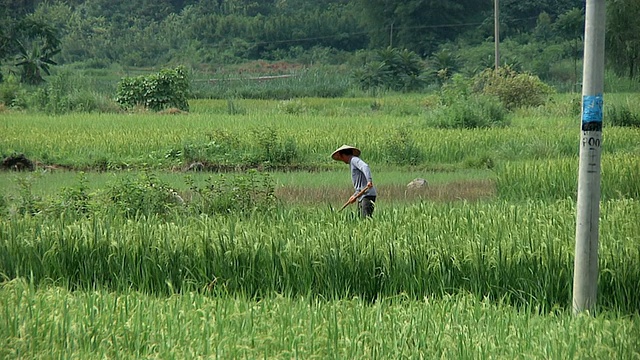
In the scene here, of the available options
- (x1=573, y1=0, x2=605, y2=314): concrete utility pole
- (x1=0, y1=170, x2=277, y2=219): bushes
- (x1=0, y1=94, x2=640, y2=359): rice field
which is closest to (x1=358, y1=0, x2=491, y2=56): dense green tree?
(x1=0, y1=94, x2=640, y2=359): rice field

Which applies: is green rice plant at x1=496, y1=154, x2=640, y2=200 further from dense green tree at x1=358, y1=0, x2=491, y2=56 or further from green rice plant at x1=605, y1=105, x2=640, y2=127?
dense green tree at x1=358, y1=0, x2=491, y2=56

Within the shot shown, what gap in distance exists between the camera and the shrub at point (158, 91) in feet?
96.1

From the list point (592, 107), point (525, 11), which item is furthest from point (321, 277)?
point (525, 11)

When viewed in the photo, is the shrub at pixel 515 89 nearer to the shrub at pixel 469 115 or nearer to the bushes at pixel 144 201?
the shrub at pixel 469 115

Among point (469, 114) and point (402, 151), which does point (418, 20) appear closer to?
point (469, 114)

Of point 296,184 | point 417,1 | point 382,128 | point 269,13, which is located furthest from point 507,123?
point 269,13

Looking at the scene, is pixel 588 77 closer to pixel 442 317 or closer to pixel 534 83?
pixel 442 317

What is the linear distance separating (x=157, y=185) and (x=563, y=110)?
778 inches

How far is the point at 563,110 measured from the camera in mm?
27984

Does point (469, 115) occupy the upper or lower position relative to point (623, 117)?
upper

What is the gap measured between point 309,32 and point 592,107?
4835 cm

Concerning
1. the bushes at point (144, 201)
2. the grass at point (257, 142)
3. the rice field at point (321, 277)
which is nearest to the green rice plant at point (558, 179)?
the rice field at point (321, 277)

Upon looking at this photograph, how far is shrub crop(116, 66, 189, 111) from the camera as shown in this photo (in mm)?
29281

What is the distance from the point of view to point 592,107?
6.09 meters
